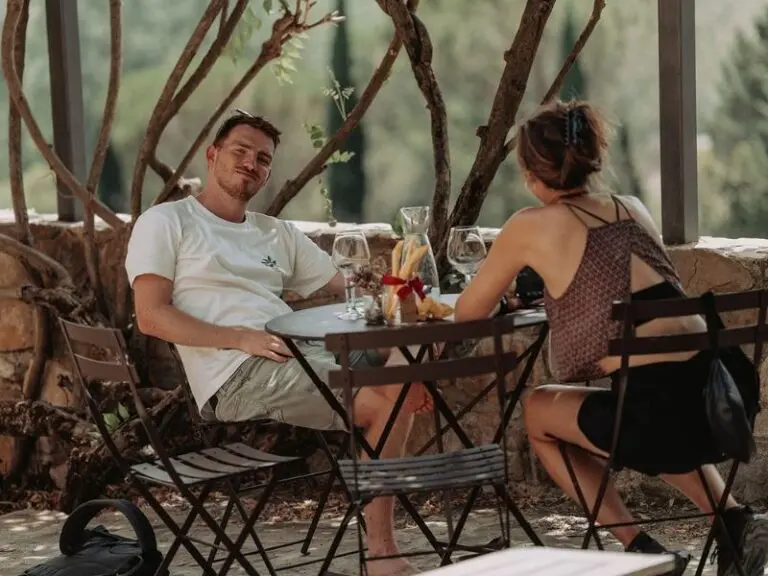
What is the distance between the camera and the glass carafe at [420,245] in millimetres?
4328

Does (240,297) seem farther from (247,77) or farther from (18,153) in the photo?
(18,153)

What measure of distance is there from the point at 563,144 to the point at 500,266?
365 mm

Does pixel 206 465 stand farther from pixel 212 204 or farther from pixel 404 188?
pixel 404 188

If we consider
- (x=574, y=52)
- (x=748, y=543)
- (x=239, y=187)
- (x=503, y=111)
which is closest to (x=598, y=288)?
(x=748, y=543)

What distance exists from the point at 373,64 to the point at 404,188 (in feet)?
1.70

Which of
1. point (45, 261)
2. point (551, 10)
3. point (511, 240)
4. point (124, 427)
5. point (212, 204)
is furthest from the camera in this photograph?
point (45, 261)

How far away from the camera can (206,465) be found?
170 inches

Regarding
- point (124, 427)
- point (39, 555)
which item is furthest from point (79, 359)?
point (124, 427)

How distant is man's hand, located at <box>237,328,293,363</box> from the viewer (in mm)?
4570

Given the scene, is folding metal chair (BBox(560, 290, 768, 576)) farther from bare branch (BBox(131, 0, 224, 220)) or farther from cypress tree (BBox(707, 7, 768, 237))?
bare branch (BBox(131, 0, 224, 220))

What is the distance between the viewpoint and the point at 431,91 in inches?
217

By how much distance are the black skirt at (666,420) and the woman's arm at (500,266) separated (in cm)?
42

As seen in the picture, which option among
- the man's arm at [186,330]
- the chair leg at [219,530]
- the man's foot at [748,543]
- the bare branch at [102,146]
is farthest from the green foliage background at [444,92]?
the chair leg at [219,530]

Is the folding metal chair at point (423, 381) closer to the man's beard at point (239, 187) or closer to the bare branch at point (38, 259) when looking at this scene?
the man's beard at point (239, 187)
